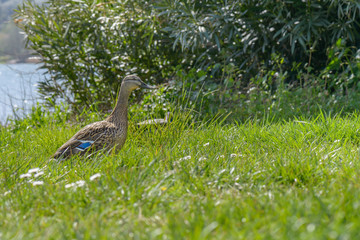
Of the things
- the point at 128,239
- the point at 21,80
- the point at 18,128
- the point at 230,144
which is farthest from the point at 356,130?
the point at 21,80

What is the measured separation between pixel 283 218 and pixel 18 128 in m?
5.72

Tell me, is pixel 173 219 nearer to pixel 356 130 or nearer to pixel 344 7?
pixel 356 130

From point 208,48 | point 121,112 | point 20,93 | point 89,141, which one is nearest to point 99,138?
point 89,141

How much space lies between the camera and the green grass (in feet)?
6.86

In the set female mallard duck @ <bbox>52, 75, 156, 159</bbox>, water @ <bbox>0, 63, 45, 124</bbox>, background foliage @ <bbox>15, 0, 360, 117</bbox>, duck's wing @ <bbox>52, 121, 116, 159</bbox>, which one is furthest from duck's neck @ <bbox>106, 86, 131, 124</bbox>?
water @ <bbox>0, 63, 45, 124</bbox>

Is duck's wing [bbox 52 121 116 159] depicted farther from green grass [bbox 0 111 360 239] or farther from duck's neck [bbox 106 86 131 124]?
green grass [bbox 0 111 360 239]

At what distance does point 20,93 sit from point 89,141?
4086mm

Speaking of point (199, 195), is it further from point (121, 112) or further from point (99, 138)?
point (121, 112)

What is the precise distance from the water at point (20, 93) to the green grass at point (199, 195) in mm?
3672

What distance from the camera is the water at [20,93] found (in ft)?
24.7

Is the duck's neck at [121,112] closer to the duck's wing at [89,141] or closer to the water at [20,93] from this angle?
the duck's wing at [89,141]

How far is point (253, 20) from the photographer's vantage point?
23.3ft

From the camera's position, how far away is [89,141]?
4250 millimetres

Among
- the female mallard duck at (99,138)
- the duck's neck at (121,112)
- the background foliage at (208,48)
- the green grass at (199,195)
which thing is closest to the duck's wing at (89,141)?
the female mallard duck at (99,138)
